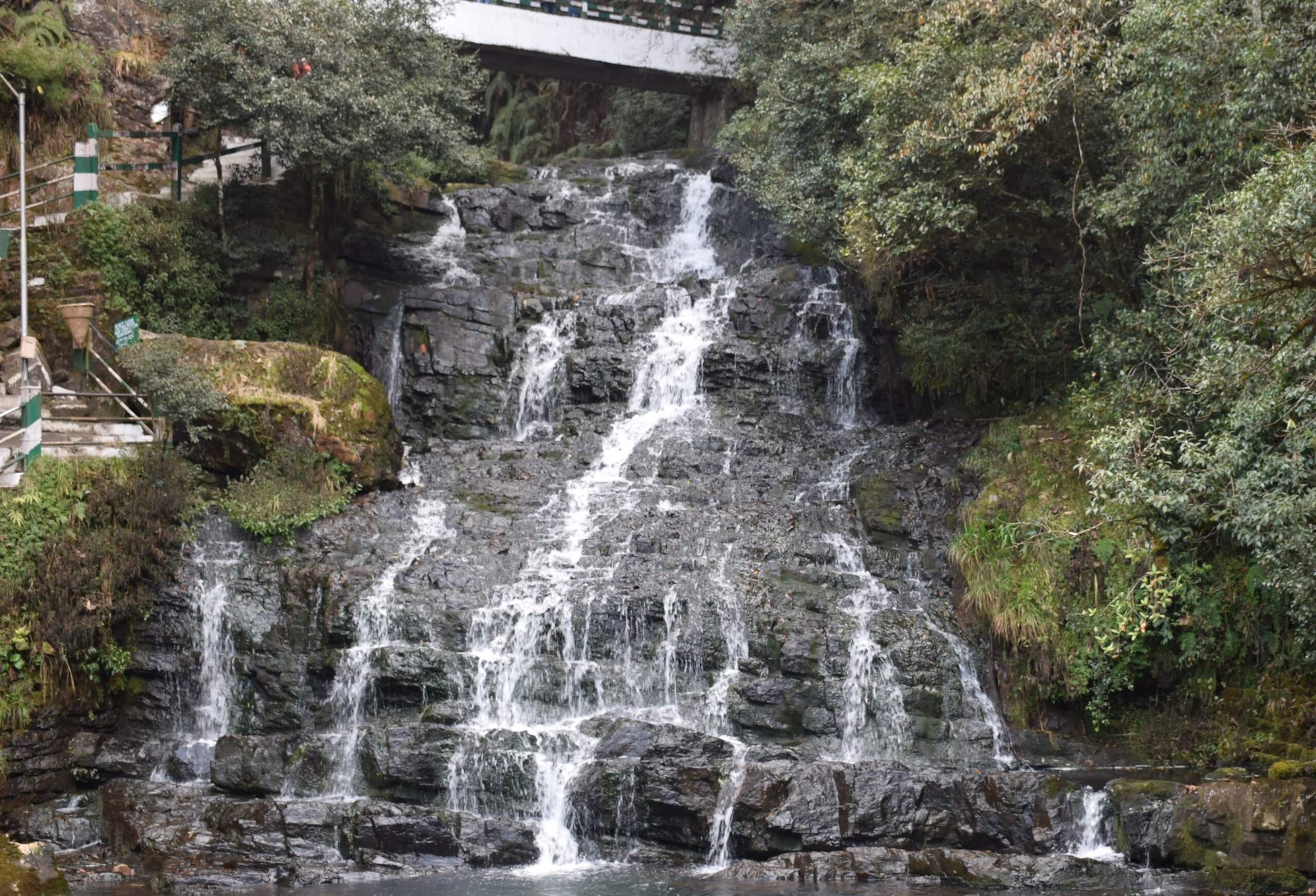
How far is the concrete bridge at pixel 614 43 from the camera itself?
28609 millimetres

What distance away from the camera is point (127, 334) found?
58.8 ft

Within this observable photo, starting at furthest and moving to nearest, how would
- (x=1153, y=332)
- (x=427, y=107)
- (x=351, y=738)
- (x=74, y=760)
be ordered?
(x=427, y=107)
(x=1153, y=332)
(x=74, y=760)
(x=351, y=738)

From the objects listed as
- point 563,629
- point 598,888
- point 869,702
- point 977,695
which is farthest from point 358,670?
point 977,695

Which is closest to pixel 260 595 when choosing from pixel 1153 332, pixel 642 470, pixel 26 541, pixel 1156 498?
pixel 26 541

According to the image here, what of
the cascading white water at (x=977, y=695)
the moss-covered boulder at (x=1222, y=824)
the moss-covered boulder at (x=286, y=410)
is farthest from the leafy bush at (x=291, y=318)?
the moss-covered boulder at (x=1222, y=824)

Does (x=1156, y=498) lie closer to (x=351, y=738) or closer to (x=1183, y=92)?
(x=1183, y=92)

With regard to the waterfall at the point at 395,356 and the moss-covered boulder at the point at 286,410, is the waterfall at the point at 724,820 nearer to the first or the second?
the moss-covered boulder at the point at 286,410

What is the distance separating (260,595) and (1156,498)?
11.3 meters

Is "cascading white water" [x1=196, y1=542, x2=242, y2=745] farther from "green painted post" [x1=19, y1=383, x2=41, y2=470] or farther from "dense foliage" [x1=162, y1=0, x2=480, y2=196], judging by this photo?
"dense foliage" [x1=162, y1=0, x2=480, y2=196]

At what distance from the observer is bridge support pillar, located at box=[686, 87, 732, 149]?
1221 inches

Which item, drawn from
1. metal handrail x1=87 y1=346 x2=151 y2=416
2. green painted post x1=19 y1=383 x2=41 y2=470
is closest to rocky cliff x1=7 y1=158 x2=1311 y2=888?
metal handrail x1=87 y1=346 x2=151 y2=416

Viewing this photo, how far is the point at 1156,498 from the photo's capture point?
12953 millimetres

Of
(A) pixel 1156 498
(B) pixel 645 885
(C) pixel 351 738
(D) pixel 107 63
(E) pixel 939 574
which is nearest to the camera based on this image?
(B) pixel 645 885

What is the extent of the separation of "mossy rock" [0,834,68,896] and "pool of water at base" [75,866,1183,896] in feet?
8.51
